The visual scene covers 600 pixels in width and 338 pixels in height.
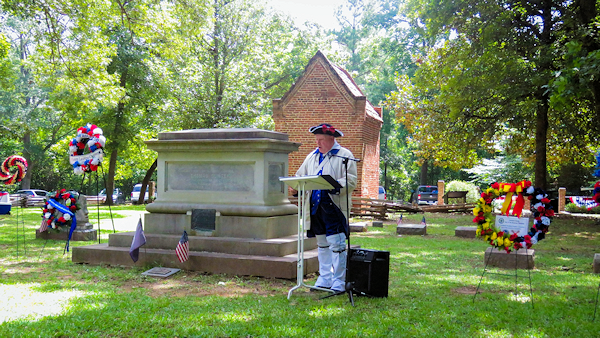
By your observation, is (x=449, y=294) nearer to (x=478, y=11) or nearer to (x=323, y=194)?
(x=323, y=194)

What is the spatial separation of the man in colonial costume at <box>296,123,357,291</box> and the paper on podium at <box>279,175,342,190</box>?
26 centimetres

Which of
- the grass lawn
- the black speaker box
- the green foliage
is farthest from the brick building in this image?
the black speaker box

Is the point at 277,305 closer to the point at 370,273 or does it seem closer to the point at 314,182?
the point at 370,273

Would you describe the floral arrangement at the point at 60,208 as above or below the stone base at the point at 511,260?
above

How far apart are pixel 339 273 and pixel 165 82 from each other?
22468 millimetres

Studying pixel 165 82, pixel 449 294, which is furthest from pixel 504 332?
pixel 165 82

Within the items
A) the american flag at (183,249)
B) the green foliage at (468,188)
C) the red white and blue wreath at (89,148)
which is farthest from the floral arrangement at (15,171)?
the green foliage at (468,188)

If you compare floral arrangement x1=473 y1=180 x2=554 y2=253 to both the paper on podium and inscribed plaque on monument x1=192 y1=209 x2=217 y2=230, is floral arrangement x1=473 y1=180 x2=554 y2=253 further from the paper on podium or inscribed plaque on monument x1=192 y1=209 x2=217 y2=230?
inscribed plaque on monument x1=192 y1=209 x2=217 y2=230

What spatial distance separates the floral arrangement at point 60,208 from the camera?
10.7 metres

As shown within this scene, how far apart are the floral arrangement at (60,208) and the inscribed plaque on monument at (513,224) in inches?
317

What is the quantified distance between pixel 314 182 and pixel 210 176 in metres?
3.15

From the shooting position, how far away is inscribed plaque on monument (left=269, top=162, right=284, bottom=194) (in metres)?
8.62

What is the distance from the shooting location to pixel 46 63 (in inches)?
693

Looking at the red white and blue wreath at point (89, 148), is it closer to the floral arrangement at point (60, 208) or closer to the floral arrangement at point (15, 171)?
the floral arrangement at point (60, 208)
